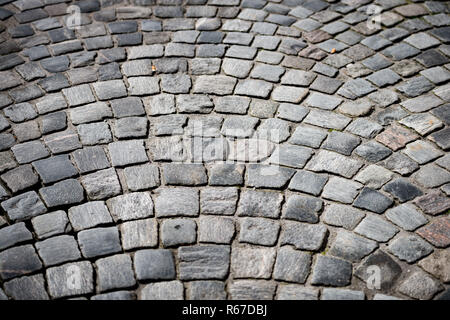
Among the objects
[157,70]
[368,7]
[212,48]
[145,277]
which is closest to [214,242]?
[145,277]

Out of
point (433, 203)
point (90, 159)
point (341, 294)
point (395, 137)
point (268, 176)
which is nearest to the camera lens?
point (341, 294)

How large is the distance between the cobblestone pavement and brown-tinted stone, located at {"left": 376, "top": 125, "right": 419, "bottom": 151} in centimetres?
1

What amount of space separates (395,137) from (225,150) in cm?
141

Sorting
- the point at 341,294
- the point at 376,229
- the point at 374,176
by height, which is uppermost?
the point at 374,176

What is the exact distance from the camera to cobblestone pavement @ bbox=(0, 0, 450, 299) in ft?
8.34

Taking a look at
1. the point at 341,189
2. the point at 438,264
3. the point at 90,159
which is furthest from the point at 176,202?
the point at 438,264

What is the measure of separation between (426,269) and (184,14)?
366 cm

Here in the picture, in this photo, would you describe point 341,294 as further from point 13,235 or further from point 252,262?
point 13,235

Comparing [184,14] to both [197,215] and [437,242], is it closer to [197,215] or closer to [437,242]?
[197,215]

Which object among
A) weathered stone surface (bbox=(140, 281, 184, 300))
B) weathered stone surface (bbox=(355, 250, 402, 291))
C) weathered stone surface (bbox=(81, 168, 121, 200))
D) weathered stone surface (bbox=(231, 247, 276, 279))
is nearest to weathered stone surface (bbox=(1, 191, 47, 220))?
weathered stone surface (bbox=(81, 168, 121, 200))

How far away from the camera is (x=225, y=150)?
326 cm

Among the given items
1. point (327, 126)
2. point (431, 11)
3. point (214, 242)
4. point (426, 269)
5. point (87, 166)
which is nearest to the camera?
point (426, 269)
